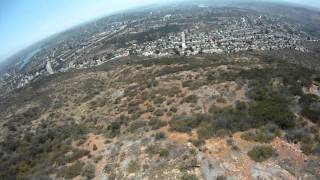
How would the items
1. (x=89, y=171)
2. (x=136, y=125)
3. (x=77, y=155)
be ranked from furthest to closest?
(x=136, y=125)
(x=77, y=155)
(x=89, y=171)

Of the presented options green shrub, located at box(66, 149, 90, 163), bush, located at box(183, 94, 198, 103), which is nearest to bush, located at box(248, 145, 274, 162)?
bush, located at box(183, 94, 198, 103)

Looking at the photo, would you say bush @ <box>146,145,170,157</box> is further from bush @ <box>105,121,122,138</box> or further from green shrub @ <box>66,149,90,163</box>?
bush @ <box>105,121,122,138</box>

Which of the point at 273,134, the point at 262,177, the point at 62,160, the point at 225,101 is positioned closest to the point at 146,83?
the point at 225,101

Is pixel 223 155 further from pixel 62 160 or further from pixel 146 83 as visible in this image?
pixel 146 83

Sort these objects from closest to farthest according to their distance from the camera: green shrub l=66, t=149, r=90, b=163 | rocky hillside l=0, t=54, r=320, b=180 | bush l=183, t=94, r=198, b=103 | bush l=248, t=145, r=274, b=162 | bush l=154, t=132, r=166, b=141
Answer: bush l=248, t=145, r=274, b=162 < rocky hillside l=0, t=54, r=320, b=180 < bush l=154, t=132, r=166, b=141 < green shrub l=66, t=149, r=90, b=163 < bush l=183, t=94, r=198, b=103

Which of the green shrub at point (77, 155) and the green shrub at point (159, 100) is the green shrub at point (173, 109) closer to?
the green shrub at point (159, 100)

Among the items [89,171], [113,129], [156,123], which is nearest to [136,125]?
[156,123]

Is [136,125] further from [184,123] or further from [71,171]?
[71,171]

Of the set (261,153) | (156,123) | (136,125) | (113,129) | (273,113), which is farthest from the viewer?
(113,129)
